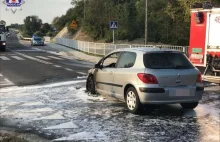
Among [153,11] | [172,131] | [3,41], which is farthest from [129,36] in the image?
[172,131]

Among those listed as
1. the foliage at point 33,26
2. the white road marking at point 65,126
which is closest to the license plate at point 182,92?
the white road marking at point 65,126

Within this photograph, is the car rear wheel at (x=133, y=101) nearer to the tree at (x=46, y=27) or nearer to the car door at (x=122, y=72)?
the car door at (x=122, y=72)

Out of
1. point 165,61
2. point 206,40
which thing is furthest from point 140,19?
point 165,61

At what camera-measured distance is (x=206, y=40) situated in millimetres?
12891

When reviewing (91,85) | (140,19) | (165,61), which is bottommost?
(91,85)

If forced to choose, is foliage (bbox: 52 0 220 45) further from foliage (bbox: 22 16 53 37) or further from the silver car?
foliage (bbox: 22 16 53 37)

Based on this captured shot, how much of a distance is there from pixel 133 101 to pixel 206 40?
5.79 metres

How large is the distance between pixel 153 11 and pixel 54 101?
31672 mm

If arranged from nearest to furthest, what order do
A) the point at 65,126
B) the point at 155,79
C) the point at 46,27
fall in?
the point at 65,126 → the point at 155,79 → the point at 46,27

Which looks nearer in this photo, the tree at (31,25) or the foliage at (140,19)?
the foliage at (140,19)

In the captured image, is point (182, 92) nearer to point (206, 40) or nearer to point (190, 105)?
point (190, 105)

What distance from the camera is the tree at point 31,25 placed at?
138m

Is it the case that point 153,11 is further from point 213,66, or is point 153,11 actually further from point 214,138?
point 214,138

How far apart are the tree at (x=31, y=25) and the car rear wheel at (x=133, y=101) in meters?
131
